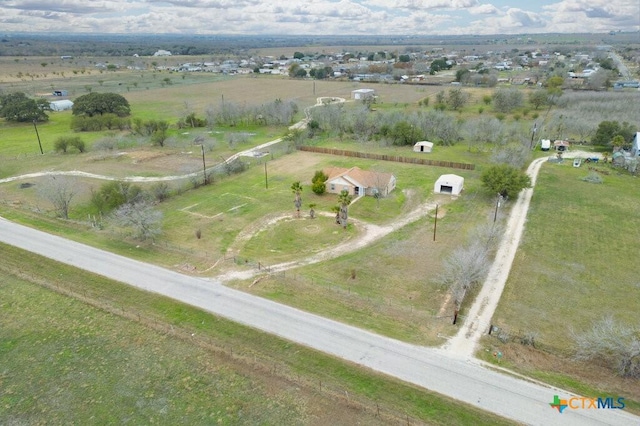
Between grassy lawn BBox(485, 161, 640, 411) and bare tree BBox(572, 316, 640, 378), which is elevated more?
bare tree BBox(572, 316, 640, 378)

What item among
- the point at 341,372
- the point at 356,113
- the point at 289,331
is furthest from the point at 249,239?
the point at 356,113

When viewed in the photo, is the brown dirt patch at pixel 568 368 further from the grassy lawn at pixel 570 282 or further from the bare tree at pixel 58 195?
the bare tree at pixel 58 195

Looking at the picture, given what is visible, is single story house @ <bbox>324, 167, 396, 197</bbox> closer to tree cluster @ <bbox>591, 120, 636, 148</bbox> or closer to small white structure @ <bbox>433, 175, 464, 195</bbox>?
small white structure @ <bbox>433, 175, 464, 195</bbox>

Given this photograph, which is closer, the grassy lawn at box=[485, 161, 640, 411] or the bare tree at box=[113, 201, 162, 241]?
the grassy lawn at box=[485, 161, 640, 411]

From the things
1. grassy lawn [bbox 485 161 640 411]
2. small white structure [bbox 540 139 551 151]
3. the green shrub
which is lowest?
grassy lawn [bbox 485 161 640 411]

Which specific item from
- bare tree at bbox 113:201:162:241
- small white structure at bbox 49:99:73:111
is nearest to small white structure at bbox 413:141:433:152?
bare tree at bbox 113:201:162:241

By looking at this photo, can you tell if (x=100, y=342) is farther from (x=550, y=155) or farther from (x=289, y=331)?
(x=550, y=155)
